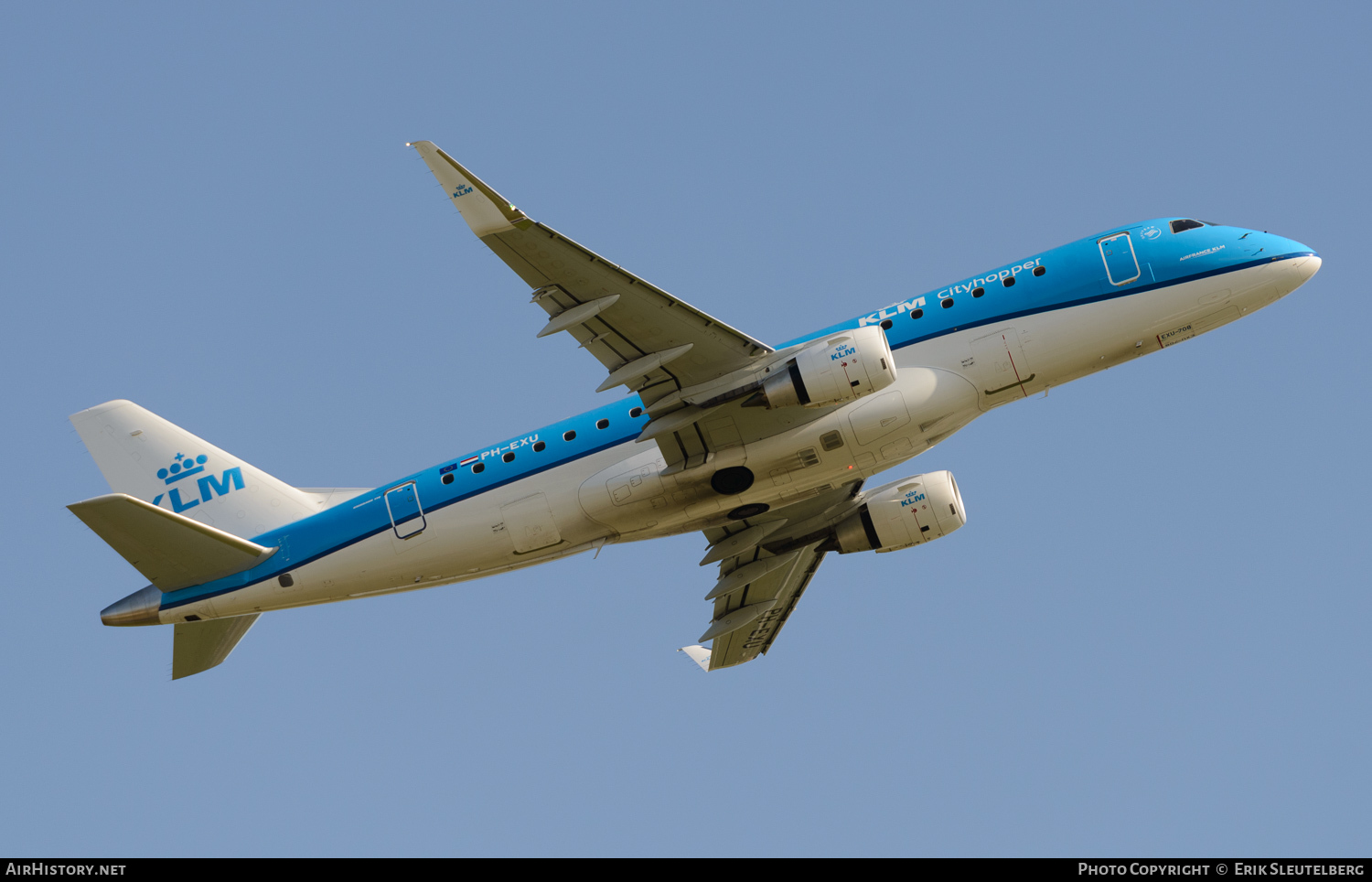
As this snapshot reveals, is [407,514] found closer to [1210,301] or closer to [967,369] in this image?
[967,369]

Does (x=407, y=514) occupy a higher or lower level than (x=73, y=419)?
lower

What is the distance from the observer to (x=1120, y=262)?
3238 cm

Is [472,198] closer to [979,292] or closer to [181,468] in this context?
[979,292]

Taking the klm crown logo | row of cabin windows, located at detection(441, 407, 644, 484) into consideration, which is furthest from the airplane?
the klm crown logo

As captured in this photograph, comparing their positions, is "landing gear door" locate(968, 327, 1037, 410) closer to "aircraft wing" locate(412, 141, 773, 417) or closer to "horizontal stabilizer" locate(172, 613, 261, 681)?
"aircraft wing" locate(412, 141, 773, 417)

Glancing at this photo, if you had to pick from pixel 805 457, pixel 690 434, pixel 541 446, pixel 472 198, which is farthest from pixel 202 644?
pixel 805 457

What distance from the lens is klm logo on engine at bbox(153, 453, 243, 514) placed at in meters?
37.4

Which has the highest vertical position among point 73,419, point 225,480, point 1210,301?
point 73,419

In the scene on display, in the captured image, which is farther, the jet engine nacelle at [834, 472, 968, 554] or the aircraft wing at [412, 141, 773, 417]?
the jet engine nacelle at [834, 472, 968, 554]

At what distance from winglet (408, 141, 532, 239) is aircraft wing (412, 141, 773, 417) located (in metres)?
0.02
